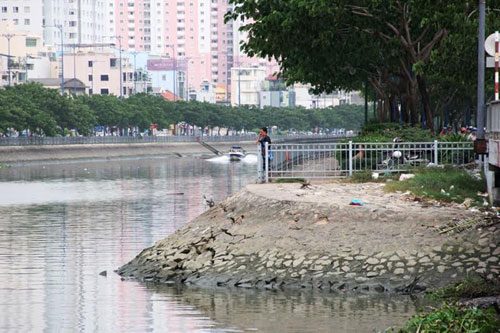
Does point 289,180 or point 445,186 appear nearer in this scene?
point 445,186

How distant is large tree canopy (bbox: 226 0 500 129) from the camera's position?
46000 mm

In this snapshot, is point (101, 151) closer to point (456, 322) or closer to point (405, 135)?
point (405, 135)

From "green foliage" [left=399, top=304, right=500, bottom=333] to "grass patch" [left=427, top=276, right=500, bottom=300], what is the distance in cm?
371

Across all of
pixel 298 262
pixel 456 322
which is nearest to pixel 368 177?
pixel 298 262

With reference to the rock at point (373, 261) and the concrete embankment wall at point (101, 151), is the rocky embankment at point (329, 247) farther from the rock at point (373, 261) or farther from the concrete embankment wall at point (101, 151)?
the concrete embankment wall at point (101, 151)

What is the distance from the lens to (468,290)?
2508cm

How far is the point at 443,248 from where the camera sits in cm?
2855

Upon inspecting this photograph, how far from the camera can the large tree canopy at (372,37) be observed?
151 feet

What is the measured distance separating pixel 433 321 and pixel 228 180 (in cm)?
6944

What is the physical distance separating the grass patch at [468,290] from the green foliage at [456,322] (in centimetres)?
371

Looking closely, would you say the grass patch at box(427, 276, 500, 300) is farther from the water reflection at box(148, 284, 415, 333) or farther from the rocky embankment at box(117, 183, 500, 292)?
the rocky embankment at box(117, 183, 500, 292)

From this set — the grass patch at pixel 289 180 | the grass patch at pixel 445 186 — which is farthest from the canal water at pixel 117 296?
the grass patch at pixel 445 186

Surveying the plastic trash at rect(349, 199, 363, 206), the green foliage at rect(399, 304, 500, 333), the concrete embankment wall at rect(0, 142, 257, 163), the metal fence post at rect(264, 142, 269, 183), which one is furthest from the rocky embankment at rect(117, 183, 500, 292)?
the concrete embankment wall at rect(0, 142, 257, 163)

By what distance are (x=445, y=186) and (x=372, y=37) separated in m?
19.4
